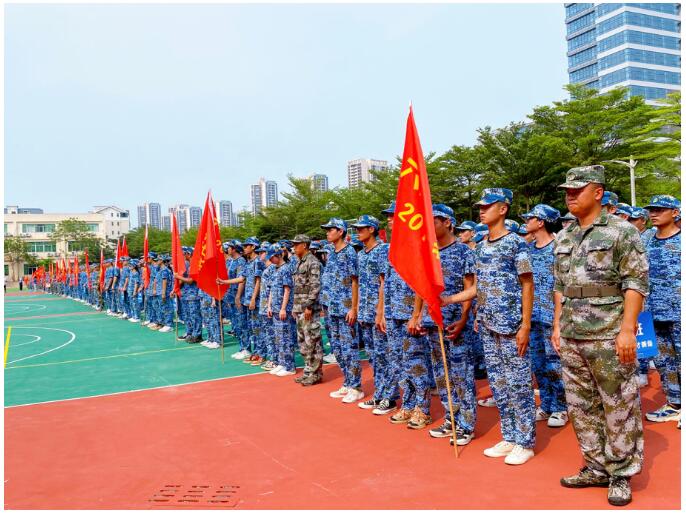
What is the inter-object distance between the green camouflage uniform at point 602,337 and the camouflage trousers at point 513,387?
532mm

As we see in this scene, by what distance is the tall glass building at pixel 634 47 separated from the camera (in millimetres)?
67812

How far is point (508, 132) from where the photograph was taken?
72.2 feet

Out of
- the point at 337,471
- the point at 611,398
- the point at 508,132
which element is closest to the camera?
the point at 611,398

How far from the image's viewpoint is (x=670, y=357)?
495 centimetres

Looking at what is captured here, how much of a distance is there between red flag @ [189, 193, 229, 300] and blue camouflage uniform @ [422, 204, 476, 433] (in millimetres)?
4815

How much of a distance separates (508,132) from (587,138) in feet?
10.1

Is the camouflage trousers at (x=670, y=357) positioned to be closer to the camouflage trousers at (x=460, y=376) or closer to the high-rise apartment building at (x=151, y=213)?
the camouflage trousers at (x=460, y=376)

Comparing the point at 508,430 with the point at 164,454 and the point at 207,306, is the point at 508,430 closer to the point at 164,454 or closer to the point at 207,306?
the point at 164,454

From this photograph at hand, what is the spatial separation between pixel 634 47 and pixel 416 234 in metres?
76.6

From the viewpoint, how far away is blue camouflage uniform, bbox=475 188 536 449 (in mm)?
4125

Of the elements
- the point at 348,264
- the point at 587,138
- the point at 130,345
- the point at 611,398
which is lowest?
the point at 130,345

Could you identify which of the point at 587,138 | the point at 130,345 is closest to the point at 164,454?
the point at 130,345

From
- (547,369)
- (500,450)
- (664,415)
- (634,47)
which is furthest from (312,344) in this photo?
(634,47)

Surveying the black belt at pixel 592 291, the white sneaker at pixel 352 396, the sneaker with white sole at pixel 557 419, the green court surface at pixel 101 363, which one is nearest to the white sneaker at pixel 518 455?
the sneaker with white sole at pixel 557 419
